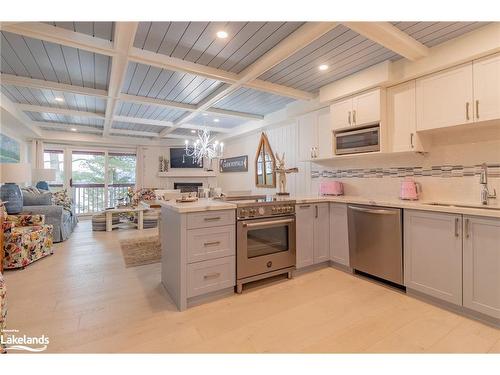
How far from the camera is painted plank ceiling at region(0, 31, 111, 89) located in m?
2.34

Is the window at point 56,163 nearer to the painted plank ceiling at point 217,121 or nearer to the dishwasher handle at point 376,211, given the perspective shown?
the painted plank ceiling at point 217,121

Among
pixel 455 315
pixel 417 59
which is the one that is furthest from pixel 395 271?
pixel 417 59

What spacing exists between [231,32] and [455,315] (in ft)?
9.99

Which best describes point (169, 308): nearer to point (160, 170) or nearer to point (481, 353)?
point (481, 353)

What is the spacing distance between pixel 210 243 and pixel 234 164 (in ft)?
14.3

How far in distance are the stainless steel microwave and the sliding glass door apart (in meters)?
6.35

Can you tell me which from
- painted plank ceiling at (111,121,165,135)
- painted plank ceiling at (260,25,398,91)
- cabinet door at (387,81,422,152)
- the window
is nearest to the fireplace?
painted plank ceiling at (111,121,165,135)

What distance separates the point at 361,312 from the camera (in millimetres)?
2035

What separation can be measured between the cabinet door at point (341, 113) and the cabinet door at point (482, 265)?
5.56 feet

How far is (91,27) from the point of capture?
202 centimetres

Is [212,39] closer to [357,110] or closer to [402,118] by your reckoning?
[357,110]

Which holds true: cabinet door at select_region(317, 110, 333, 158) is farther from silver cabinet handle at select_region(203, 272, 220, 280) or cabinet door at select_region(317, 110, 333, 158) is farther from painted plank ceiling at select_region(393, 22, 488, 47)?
silver cabinet handle at select_region(203, 272, 220, 280)

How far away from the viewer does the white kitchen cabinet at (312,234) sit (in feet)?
9.39
